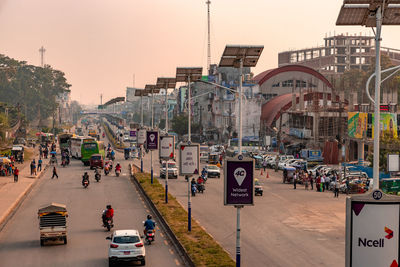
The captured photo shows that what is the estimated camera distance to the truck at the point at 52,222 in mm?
28875

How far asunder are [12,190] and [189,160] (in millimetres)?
24428

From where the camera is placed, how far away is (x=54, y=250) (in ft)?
93.9

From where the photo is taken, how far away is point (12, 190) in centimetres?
5219

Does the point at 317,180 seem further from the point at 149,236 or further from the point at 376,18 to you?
the point at 376,18

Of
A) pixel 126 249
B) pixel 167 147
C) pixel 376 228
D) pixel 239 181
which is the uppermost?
pixel 167 147

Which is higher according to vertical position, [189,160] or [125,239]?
[189,160]

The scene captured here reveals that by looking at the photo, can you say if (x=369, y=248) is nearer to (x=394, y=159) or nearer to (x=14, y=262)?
(x=14, y=262)

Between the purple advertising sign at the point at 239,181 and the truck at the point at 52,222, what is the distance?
1026 centimetres

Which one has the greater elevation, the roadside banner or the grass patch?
the roadside banner

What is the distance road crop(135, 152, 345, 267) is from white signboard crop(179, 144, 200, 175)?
3466mm

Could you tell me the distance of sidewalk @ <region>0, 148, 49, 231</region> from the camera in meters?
41.2

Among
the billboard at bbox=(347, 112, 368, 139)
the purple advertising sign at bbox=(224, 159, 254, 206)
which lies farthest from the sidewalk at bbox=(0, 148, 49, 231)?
the billboard at bbox=(347, 112, 368, 139)

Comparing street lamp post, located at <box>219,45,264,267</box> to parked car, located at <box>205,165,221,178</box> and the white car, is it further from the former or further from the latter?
parked car, located at <box>205,165,221,178</box>

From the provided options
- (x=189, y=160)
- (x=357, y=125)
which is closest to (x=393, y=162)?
Result: (x=189, y=160)
